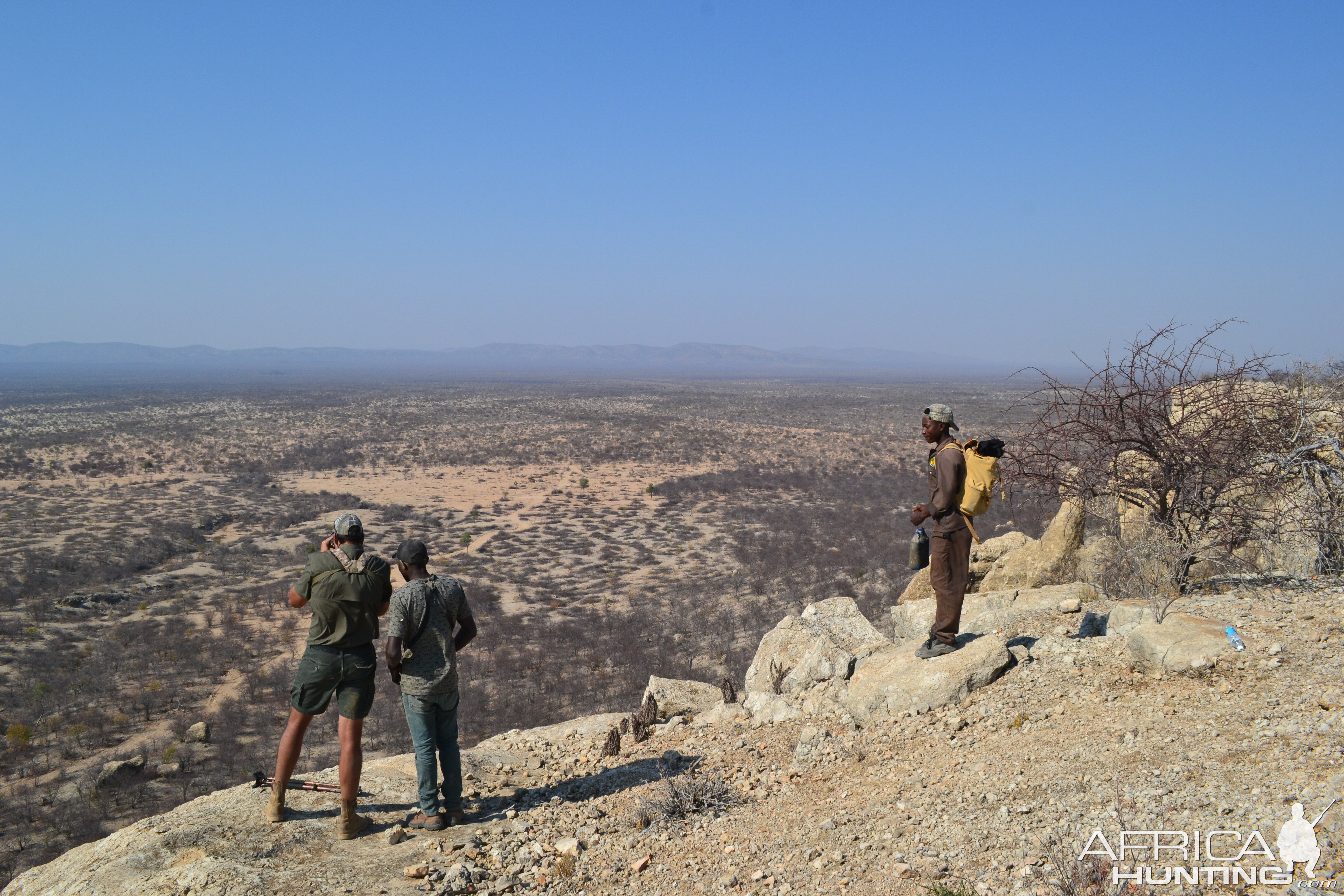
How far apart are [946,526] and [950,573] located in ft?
1.10

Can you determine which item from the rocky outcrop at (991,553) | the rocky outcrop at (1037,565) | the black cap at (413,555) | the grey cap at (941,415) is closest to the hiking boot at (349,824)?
the black cap at (413,555)

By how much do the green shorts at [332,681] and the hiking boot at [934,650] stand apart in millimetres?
3757

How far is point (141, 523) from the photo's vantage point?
23094 millimetres

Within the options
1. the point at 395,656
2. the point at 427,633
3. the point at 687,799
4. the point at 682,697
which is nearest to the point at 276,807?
the point at 395,656

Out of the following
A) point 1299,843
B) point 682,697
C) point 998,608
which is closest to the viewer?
point 1299,843

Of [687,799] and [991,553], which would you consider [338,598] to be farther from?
[991,553]

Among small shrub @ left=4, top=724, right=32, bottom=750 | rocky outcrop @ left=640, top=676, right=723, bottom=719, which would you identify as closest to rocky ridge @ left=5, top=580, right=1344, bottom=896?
rocky outcrop @ left=640, top=676, right=723, bottom=719

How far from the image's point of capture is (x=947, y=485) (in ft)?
16.1

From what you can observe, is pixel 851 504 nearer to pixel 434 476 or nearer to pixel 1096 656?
pixel 434 476

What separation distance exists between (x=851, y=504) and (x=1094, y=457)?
19.6 m

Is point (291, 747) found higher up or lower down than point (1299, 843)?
lower down

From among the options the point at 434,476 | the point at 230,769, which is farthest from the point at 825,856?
the point at 434,476

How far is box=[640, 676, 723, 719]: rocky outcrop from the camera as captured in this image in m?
6.43

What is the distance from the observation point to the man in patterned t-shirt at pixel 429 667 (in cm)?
429
